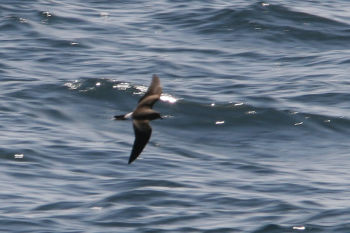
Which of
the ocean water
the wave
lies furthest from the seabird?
the wave

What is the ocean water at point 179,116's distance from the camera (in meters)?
13.4

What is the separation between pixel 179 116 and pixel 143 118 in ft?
24.2

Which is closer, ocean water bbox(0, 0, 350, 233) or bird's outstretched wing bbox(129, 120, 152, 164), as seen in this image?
bird's outstretched wing bbox(129, 120, 152, 164)

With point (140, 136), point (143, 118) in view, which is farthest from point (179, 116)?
point (140, 136)

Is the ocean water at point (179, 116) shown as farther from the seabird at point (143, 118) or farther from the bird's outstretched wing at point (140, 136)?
the bird's outstretched wing at point (140, 136)

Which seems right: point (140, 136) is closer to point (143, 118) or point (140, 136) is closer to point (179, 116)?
point (143, 118)

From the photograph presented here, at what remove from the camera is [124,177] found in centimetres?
1460

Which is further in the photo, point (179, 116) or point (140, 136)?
point (179, 116)

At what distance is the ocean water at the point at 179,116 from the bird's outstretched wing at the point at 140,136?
8.77 feet

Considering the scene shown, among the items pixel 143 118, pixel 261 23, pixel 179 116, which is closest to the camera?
pixel 143 118

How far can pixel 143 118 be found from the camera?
34.4 ft

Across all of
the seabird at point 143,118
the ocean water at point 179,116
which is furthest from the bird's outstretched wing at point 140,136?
the ocean water at point 179,116

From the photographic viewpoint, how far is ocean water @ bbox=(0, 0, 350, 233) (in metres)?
13.4

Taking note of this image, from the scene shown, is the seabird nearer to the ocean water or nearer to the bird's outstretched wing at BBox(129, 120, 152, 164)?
the bird's outstretched wing at BBox(129, 120, 152, 164)
